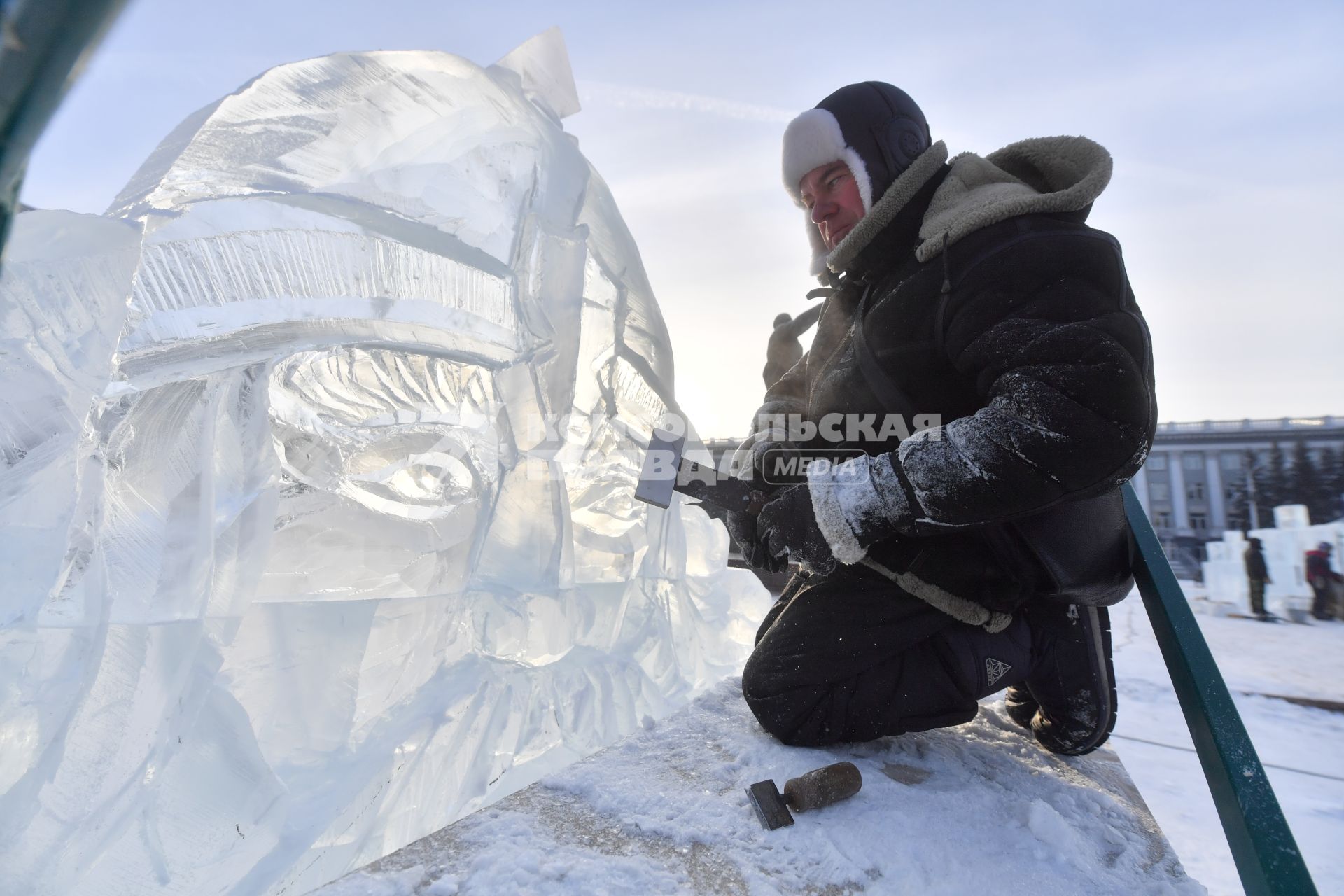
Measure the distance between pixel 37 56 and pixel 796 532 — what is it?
1.15 metres

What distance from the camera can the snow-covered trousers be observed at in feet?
4.27

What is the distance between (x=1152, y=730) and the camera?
318cm

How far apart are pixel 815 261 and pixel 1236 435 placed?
95.1 feet

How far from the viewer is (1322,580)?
8148mm

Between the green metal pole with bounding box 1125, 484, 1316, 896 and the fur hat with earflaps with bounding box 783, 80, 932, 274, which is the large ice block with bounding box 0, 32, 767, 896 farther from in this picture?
the green metal pole with bounding box 1125, 484, 1316, 896

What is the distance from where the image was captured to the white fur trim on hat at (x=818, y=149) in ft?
4.94

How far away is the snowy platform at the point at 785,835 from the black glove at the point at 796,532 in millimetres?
354

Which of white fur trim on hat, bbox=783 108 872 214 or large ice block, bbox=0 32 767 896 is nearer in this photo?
large ice block, bbox=0 32 767 896

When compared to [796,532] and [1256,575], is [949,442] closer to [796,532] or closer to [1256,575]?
[796,532]

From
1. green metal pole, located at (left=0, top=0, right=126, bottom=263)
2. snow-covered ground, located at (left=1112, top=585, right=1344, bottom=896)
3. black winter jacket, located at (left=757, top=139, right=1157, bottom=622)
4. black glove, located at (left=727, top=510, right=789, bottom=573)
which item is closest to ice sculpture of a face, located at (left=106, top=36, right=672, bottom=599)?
black glove, located at (left=727, top=510, right=789, bottom=573)

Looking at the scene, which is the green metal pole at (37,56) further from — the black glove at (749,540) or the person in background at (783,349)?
the person in background at (783,349)

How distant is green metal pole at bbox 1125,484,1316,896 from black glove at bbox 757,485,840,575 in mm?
561

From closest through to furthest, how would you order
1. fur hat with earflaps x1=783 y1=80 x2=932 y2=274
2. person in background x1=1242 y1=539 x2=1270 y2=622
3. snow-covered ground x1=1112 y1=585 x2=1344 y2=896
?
fur hat with earflaps x1=783 y1=80 x2=932 y2=274 < snow-covered ground x1=1112 y1=585 x2=1344 y2=896 < person in background x1=1242 y1=539 x2=1270 y2=622

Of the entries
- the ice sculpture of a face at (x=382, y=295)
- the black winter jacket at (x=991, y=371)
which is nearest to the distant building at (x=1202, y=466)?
the black winter jacket at (x=991, y=371)
